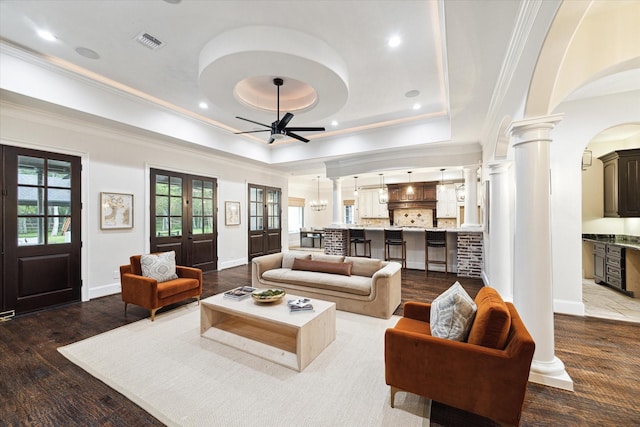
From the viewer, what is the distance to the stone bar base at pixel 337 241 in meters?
7.15

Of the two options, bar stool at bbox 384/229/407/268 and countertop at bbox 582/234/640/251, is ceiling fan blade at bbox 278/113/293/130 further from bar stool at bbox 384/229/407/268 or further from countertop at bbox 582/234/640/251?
countertop at bbox 582/234/640/251

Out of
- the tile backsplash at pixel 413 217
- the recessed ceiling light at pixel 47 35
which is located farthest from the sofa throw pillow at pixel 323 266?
the tile backsplash at pixel 413 217

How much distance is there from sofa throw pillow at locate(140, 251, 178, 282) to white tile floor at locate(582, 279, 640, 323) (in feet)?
18.9

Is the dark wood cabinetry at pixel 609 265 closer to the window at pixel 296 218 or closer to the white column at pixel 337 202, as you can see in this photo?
the white column at pixel 337 202

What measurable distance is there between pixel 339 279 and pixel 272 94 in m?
2.90

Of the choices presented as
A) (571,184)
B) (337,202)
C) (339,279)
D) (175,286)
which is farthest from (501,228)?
(175,286)

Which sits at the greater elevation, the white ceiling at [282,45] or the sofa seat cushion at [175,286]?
the white ceiling at [282,45]

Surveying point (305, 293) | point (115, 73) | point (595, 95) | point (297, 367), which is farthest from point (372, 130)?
point (297, 367)

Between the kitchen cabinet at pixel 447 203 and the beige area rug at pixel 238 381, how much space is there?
7052 mm

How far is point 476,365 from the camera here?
158 centimetres

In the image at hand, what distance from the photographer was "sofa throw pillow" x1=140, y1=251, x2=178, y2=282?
360 centimetres

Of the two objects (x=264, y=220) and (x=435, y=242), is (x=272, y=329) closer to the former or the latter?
(x=435, y=242)

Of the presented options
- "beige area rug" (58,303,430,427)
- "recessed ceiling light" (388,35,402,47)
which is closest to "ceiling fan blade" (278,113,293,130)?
"recessed ceiling light" (388,35,402,47)

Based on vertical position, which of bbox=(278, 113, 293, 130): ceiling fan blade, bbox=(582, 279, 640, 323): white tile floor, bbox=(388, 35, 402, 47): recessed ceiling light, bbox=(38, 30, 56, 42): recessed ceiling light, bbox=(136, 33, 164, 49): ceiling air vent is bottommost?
bbox=(582, 279, 640, 323): white tile floor
